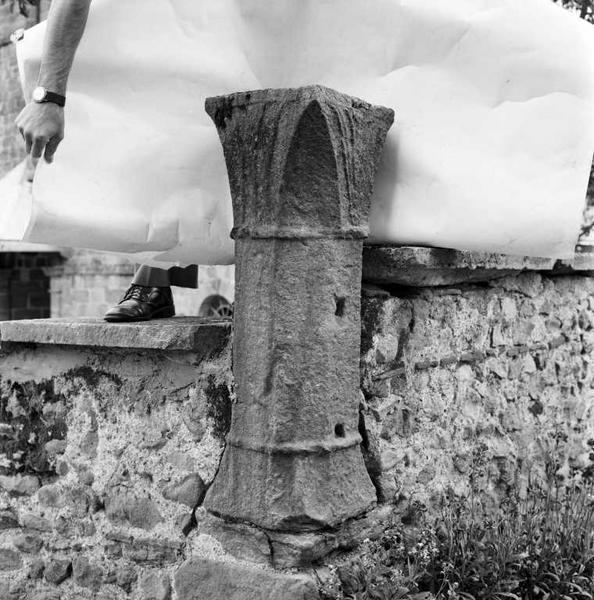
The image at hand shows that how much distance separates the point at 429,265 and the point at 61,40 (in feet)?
4.10

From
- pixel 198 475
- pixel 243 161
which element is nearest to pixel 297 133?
pixel 243 161

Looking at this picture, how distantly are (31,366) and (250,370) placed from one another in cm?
103

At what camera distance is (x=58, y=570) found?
2850mm

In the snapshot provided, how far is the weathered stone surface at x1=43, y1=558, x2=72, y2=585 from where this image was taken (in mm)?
2838

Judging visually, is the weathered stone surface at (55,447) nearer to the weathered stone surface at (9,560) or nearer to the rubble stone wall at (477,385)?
the weathered stone surface at (9,560)

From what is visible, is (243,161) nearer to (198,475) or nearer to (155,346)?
(155,346)

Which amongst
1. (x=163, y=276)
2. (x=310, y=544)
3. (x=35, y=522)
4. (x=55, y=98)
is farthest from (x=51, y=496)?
(x=55, y=98)

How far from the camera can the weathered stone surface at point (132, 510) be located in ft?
8.71

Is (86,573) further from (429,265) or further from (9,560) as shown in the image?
(429,265)

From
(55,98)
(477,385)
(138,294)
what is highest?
(55,98)

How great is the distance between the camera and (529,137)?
2469mm

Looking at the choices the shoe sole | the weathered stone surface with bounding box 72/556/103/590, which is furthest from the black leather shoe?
the weathered stone surface with bounding box 72/556/103/590

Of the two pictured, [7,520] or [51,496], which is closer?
[51,496]

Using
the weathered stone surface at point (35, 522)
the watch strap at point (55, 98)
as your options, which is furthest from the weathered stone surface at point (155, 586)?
the watch strap at point (55, 98)
